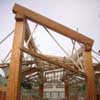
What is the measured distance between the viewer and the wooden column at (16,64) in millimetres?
2828

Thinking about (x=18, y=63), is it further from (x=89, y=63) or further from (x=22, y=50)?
(x=89, y=63)

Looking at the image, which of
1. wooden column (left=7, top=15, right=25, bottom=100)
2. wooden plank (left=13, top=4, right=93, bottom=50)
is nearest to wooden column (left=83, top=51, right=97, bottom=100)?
wooden plank (left=13, top=4, right=93, bottom=50)

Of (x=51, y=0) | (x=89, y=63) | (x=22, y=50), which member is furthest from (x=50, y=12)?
(x=22, y=50)

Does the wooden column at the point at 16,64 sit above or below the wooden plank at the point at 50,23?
below

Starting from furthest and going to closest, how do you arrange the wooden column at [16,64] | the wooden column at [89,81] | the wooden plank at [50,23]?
the wooden column at [89,81] → the wooden plank at [50,23] → the wooden column at [16,64]

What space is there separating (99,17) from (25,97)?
538 cm

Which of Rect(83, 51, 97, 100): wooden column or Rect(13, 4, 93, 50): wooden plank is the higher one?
Rect(13, 4, 93, 50): wooden plank

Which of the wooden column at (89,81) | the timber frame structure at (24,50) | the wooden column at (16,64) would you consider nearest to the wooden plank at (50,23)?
the timber frame structure at (24,50)

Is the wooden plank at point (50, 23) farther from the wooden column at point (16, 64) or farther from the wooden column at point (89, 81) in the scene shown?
the wooden column at point (89, 81)

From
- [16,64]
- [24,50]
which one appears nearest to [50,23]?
[24,50]

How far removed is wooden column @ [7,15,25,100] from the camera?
2.83 m

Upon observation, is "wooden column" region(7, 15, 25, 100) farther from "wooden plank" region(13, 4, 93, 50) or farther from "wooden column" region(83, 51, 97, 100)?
"wooden column" region(83, 51, 97, 100)

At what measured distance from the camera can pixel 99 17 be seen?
7.44 m

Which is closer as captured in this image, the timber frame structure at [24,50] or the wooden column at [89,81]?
the timber frame structure at [24,50]
